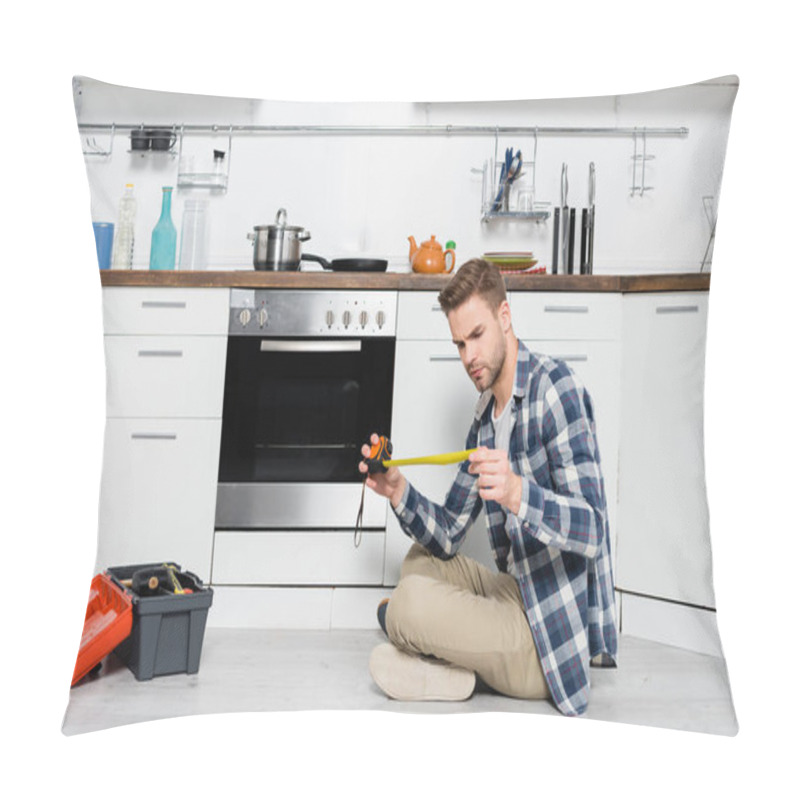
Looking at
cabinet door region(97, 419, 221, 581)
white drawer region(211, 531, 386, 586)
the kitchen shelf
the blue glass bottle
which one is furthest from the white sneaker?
the kitchen shelf

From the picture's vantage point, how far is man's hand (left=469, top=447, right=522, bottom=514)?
1.29m

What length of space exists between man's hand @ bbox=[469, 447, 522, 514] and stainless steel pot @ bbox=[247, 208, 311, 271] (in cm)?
57

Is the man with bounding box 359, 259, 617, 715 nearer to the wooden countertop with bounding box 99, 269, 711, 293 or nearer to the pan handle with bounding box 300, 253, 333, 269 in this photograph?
the wooden countertop with bounding box 99, 269, 711, 293

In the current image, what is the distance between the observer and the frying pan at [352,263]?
1.56m

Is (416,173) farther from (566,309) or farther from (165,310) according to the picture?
(165,310)

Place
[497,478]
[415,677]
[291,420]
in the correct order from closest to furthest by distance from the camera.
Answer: [497,478], [415,677], [291,420]

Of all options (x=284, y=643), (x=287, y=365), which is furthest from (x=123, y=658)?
(x=287, y=365)

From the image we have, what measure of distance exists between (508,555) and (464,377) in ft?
1.14

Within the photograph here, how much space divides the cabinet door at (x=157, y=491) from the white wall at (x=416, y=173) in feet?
1.13

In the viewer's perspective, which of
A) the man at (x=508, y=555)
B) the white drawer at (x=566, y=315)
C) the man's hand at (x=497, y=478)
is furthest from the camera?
the white drawer at (x=566, y=315)

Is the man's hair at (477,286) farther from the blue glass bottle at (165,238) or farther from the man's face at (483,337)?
the blue glass bottle at (165,238)

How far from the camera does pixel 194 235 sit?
5.10 feet

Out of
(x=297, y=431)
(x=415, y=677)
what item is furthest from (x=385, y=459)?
(x=415, y=677)

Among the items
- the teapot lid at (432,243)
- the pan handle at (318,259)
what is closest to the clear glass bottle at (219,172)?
the pan handle at (318,259)
